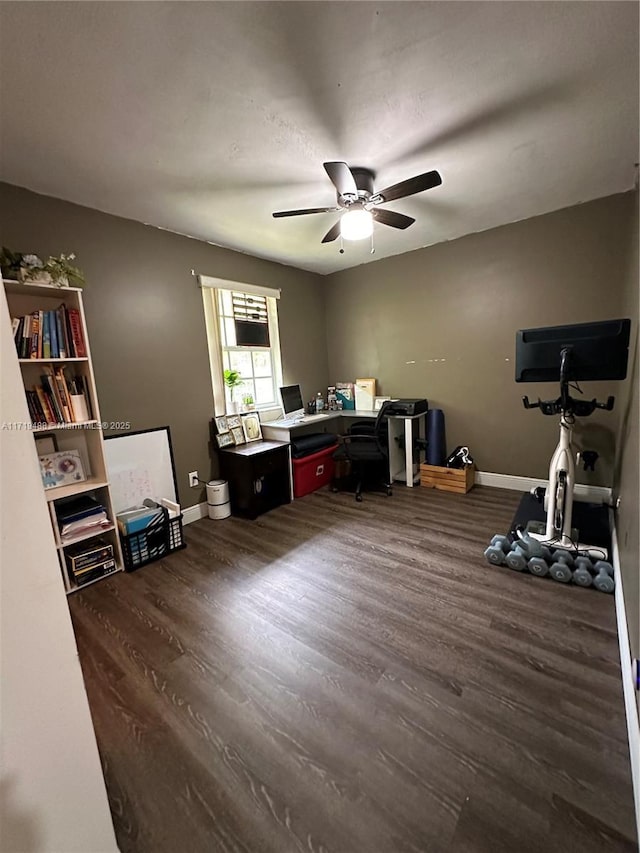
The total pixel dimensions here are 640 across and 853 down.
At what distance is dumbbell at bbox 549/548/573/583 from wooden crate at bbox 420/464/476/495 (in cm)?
133

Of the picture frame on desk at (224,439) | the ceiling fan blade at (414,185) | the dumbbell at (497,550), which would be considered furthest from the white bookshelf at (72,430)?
the dumbbell at (497,550)

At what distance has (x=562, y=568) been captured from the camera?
6.56 ft

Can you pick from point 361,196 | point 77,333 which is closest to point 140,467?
point 77,333

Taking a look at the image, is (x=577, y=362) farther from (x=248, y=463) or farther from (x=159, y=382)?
(x=159, y=382)

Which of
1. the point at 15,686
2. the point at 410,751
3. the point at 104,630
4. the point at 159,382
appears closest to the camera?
the point at 15,686

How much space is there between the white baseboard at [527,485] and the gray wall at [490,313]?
70mm

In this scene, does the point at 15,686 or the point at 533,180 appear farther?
the point at 533,180

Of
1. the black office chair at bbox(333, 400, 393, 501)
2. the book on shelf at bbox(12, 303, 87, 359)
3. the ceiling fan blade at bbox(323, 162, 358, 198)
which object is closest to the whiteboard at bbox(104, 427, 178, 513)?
the book on shelf at bbox(12, 303, 87, 359)

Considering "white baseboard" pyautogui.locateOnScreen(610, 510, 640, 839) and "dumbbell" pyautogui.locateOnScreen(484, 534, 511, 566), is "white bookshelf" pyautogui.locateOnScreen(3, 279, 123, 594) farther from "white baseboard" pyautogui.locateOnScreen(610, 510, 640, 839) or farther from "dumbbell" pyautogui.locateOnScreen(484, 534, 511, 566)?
"white baseboard" pyautogui.locateOnScreen(610, 510, 640, 839)

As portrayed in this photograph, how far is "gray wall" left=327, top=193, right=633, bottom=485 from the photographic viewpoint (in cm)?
285

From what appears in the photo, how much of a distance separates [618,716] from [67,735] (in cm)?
179

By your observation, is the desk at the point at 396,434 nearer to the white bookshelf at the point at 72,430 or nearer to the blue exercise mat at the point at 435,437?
the blue exercise mat at the point at 435,437

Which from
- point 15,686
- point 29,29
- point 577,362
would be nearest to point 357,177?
point 29,29

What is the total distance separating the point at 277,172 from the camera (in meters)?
2.11
